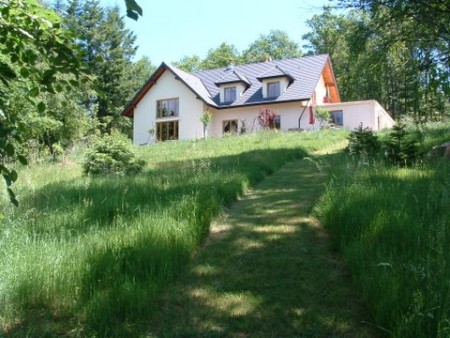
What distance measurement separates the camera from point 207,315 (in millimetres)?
3893

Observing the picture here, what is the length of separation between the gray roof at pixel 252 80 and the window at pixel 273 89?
1.91ft

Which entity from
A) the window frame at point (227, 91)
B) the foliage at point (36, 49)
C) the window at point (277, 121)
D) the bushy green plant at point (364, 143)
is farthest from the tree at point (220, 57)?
the foliage at point (36, 49)

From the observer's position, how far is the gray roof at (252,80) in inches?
1319

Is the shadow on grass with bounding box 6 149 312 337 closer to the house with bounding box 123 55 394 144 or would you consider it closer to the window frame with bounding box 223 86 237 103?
the house with bounding box 123 55 394 144

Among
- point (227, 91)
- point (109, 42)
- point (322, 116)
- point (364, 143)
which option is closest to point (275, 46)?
point (109, 42)

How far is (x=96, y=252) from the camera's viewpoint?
4.50 m

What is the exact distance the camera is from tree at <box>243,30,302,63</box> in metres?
68.4

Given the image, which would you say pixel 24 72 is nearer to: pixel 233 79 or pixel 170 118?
pixel 233 79

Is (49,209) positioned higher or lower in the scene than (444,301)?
higher

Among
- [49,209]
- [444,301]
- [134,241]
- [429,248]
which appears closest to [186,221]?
[134,241]

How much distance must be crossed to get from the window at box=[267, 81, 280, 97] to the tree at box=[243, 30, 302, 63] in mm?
33481

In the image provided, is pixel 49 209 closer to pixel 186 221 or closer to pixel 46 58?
pixel 186 221

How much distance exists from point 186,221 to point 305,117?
28195mm

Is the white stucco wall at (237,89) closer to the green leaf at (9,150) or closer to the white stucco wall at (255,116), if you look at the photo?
the white stucco wall at (255,116)
